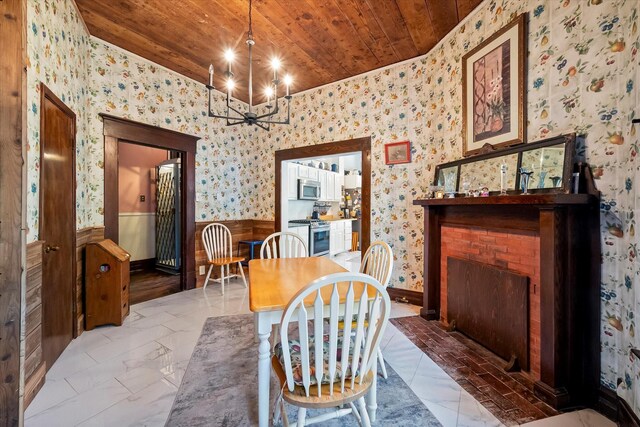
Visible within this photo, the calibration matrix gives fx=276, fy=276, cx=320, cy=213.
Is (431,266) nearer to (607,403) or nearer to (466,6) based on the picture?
(607,403)

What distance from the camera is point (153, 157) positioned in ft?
16.5

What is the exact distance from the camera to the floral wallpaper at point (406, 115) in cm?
153

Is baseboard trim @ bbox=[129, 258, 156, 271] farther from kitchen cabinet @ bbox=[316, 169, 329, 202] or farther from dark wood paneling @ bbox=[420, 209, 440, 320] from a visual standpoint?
dark wood paneling @ bbox=[420, 209, 440, 320]

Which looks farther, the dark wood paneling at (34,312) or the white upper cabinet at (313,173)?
the white upper cabinet at (313,173)

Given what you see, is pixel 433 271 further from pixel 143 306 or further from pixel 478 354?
pixel 143 306

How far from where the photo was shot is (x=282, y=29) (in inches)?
106

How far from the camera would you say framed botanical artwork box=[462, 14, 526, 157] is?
2123 mm

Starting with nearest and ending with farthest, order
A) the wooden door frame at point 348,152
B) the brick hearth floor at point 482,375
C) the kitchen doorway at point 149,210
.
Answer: the brick hearth floor at point 482,375
the wooden door frame at point 348,152
the kitchen doorway at point 149,210

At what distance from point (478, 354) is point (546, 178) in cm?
141

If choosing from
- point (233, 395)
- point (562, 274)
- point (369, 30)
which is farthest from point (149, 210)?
point (562, 274)

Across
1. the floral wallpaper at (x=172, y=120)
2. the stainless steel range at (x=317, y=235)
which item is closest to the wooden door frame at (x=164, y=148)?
the floral wallpaper at (x=172, y=120)

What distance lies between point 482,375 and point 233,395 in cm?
168

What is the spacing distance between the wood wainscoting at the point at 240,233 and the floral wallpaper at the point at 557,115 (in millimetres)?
1933

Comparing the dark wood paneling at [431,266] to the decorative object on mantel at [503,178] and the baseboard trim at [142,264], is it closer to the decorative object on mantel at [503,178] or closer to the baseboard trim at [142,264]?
the decorative object on mantel at [503,178]
